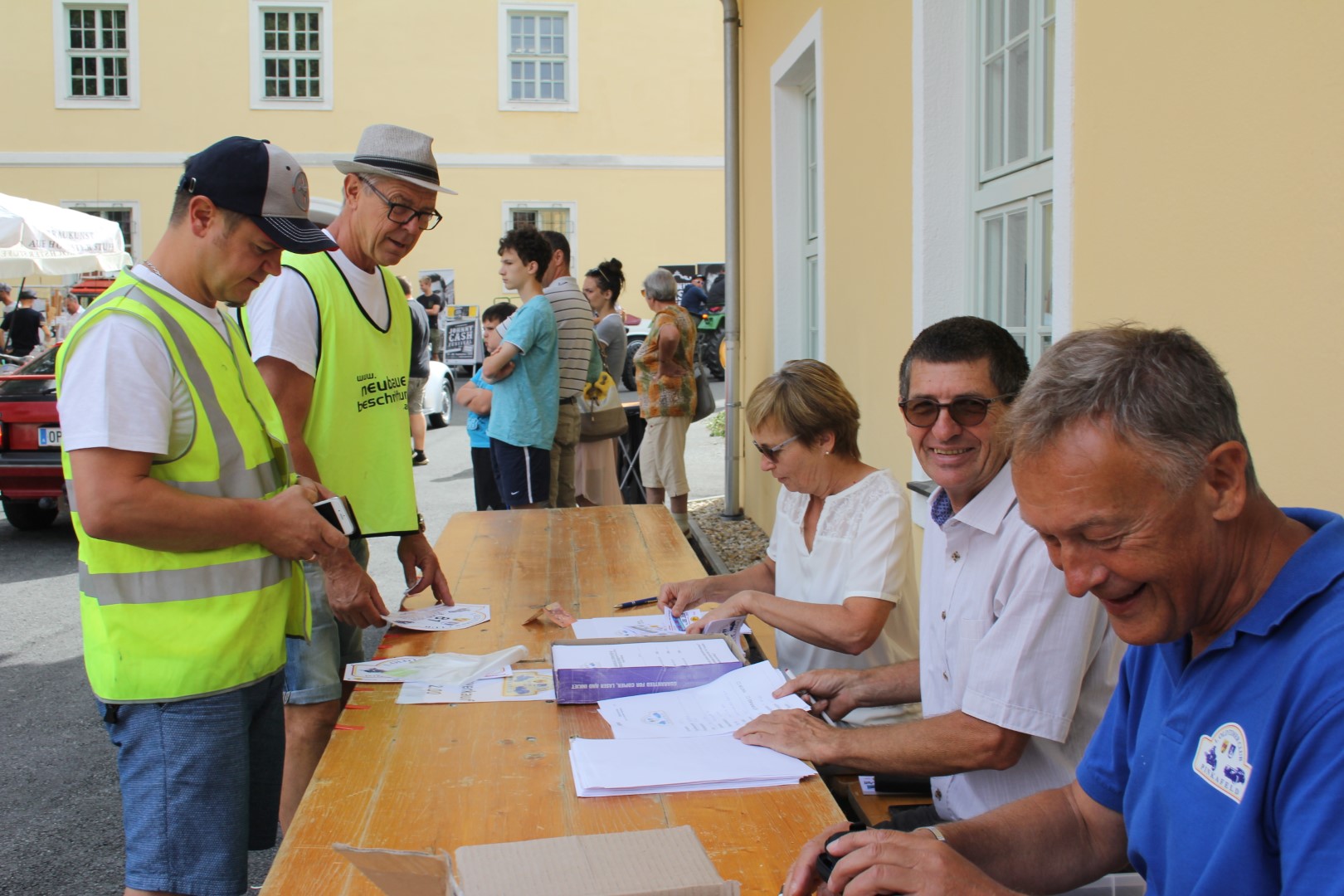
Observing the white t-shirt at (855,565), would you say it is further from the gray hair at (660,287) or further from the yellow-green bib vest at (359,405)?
the gray hair at (660,287)

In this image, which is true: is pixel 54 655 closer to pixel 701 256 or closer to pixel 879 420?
pixel 879 420

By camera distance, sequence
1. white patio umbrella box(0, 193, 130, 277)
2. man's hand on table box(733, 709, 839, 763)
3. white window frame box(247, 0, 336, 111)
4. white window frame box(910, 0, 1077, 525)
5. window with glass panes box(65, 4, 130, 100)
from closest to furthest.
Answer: man's hand on table box(733, 709, 839, 763) < white window frame box(910, 0, 1077, 525) < white patio umbrella box(0, 193, 130, 277) < white window frame box(247, 0, 336, 111) < window with glass panes box(65, 4, 130, 100)

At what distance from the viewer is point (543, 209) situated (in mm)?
21609

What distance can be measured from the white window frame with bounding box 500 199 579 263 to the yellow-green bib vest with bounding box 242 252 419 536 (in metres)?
18.8

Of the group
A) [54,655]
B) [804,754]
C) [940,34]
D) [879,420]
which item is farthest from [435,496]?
[804,754]

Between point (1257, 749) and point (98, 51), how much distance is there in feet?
78.5

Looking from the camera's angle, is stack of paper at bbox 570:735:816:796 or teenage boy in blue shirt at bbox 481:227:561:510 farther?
teenage boy in blue shirt at bbox 481:227:561:510

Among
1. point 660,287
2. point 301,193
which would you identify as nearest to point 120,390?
point 301,193

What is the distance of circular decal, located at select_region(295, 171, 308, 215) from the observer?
2.20m

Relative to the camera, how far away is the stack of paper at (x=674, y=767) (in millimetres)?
1771

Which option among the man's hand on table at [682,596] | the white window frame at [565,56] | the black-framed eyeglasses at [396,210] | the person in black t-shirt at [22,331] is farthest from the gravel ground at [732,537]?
the white window frame at [565,56]

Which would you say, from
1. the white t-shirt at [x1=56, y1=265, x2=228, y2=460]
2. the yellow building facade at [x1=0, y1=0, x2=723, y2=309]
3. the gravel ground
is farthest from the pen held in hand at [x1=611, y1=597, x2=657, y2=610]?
the yellow building facade at [x1=0, y1=0, x2=723, y2=309]

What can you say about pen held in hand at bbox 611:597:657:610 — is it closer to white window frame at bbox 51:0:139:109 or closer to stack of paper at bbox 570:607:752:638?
stack of paper at bbox 570:607:752:638

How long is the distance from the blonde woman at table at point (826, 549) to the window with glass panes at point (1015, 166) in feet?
3.60
